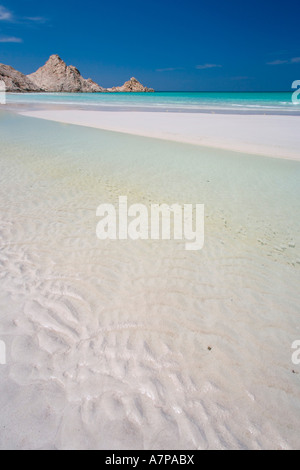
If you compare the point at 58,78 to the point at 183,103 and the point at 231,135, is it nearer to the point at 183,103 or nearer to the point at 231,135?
the point at 183,103

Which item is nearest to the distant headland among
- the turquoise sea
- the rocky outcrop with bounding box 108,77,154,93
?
the rocky outcrop with bounding box 108,77,154,93

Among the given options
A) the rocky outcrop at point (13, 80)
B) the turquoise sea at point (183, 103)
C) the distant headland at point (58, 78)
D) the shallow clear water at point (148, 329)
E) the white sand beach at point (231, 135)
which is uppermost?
the distant headland at point (58, 78)

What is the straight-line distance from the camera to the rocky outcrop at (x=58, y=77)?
109000 millimetres

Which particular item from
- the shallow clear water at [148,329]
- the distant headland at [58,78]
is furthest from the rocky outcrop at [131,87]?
the shallow clear water at [148,329]

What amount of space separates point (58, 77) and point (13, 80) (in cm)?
3662

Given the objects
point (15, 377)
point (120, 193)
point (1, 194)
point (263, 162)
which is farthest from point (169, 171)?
point (15, 377)

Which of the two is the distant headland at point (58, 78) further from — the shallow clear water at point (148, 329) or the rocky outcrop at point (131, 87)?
the shallow clear water at point (148, 329)

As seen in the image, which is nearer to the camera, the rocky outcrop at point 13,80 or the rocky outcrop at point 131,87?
the rocky outcrop at point 13,80

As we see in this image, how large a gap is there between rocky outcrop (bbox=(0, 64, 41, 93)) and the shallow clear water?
89.5 metres

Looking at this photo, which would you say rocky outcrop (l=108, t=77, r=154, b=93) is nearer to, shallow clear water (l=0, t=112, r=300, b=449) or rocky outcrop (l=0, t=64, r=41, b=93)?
rocky outcrop (l=0, t=64, r=41, b=93)

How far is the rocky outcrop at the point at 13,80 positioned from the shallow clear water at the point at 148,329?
294 ft

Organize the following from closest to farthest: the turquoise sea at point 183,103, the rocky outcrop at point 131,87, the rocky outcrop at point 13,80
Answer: the turquoise sea at point 183,103 < the rocky outcrop at point 13,80 < the rocky outcrop at point 131,87
